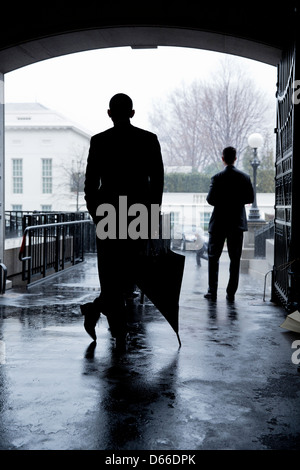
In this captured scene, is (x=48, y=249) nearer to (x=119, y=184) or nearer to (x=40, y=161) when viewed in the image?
(x=119, y=184)

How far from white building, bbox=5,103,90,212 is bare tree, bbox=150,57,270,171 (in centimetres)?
674

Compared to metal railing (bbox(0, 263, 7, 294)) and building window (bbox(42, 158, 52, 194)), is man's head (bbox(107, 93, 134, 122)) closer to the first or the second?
metal railing (bbox(0, 263, 7, 294))

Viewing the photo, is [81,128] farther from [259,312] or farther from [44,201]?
[259,312]

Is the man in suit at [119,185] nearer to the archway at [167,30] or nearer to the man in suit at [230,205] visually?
the archway at [167,30]

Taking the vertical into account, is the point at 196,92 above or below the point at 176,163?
above

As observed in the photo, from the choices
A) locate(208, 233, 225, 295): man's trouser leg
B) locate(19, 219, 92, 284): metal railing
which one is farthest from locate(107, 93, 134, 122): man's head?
locate(19, 219, 92, 284): metal railing

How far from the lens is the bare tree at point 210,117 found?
38.2m

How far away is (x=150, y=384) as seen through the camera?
344 cm

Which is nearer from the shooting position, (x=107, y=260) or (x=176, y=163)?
(x=107, y=260)

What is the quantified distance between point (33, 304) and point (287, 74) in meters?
4.05

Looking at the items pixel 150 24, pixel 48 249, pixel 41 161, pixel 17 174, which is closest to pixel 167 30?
pixel 150 24

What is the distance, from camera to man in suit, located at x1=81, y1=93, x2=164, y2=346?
13.6 ft

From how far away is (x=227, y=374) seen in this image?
366 centimetres
